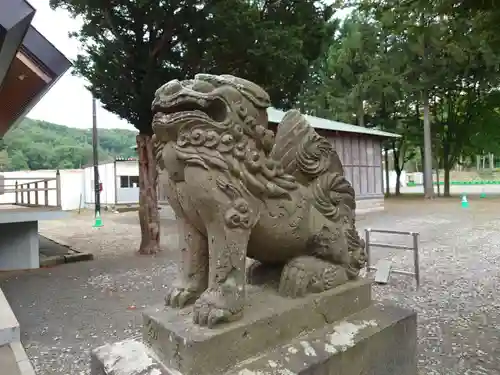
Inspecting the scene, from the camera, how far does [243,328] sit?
1.69 meters

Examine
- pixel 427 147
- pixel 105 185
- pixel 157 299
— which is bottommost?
pixel 157 299

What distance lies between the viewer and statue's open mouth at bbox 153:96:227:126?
1.67 meters

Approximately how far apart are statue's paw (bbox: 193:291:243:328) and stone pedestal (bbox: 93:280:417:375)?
0.03 meters

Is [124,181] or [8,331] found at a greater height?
[124,181]

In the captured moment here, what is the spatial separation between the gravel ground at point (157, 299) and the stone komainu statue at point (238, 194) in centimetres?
165

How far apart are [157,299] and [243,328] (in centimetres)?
363

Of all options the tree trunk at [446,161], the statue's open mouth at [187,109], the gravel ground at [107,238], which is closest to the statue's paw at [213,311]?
the statue's open mouth at [187,109]

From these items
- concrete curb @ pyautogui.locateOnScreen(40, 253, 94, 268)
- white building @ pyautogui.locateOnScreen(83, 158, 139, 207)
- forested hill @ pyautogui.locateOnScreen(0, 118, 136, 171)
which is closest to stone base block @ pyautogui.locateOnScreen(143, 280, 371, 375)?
concrete curb @ pyautogui.locateOnScreen(40, 253, 94, 268)

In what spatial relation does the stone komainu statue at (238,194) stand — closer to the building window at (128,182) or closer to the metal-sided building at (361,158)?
the metal-sided building at (361,158)

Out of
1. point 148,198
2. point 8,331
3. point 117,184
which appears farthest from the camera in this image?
point 117,184

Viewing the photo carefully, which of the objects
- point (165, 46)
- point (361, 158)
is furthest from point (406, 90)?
point (165, 46)

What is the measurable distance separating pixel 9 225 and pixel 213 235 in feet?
22.0

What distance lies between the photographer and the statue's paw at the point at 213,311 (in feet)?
5.45

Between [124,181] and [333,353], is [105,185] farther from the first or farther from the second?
[333,353]
